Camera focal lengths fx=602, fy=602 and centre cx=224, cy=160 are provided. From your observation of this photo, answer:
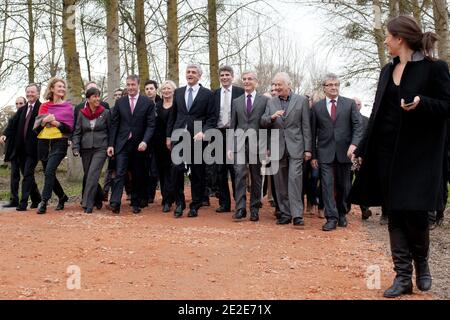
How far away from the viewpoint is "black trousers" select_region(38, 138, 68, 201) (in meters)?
10.2

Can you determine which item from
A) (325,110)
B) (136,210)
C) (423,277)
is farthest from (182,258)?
(136,210)

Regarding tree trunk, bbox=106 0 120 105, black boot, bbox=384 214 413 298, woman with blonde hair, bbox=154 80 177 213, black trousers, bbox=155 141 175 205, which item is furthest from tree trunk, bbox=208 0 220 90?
black boot, bbox=384 214 413 298

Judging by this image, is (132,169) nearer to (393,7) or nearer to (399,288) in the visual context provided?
(399,288)

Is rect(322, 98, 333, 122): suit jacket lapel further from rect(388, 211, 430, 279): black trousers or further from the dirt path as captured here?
rect(388, 211, 430, 279): black trousers

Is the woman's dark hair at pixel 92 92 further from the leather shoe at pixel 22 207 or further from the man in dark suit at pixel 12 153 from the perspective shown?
the leather shoe at pixel 22 207

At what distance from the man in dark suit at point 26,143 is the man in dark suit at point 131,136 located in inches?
55.9

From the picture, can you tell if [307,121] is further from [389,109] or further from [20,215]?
[20,215]

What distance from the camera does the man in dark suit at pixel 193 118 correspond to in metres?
9.95

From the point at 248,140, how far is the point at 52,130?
337cm

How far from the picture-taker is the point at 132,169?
1061 cm

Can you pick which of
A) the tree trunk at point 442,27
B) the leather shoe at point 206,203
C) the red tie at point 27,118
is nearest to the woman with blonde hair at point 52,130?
the red tie at point 27,118

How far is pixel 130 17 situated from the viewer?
61.7 ft

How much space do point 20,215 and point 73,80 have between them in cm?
635

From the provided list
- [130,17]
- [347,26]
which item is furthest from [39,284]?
[347,26]
